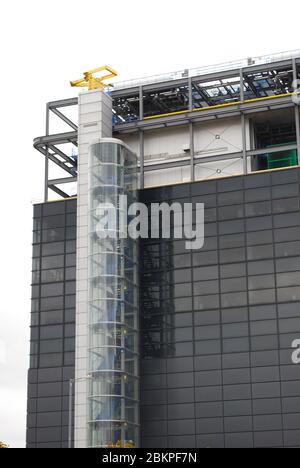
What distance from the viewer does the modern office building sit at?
74.8m

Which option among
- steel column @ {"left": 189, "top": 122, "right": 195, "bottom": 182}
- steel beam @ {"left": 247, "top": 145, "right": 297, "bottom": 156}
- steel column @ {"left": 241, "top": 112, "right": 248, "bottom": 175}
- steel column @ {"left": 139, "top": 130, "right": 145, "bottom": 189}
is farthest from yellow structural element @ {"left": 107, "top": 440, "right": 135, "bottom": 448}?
steel beam @ {"left": 247, "top": 145, "right": 297, "bottom": 156}

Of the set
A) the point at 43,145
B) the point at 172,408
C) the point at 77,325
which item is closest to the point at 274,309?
the point at 172,408

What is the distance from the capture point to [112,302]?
78.1m

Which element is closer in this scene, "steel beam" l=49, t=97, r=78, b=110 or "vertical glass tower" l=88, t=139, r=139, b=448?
"vertical glass tower" l=88, t=139, r=139, b=448

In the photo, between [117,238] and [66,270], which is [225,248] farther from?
[66,270]

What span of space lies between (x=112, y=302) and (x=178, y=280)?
642 centimetres

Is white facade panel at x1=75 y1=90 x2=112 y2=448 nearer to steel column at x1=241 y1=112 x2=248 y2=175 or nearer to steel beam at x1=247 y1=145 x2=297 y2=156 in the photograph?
steel column at x1=241 y1=112 x2=248 y2=175

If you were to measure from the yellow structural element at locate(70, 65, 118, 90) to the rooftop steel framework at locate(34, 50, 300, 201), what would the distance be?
1.44 m

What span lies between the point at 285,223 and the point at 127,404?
20.7 m

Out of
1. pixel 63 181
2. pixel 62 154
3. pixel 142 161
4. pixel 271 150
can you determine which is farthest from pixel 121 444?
pixel 62 154

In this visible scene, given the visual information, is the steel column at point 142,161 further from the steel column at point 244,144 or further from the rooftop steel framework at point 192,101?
the steel column at point 244,144

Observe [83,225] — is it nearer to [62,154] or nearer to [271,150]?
[62,154]

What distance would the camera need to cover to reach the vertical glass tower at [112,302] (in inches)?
2955

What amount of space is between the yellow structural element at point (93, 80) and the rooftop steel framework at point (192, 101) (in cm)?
144
